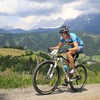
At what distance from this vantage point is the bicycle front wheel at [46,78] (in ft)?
33.3

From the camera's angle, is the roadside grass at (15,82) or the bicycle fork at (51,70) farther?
the roadside grass at (15,82)

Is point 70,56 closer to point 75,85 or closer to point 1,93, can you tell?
point 75,85

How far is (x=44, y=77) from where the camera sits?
10.7 meters

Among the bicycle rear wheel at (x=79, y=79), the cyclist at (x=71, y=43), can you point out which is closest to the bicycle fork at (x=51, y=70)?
the cyclist at (x=71, y=43)

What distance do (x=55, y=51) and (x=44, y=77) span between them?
44.4 inches

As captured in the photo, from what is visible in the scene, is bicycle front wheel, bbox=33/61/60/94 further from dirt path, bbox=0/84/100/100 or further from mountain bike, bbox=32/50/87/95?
dirt path, bbox=0/84/100/100

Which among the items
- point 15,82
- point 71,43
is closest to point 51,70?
point 71,43

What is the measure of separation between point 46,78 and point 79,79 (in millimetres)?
1916

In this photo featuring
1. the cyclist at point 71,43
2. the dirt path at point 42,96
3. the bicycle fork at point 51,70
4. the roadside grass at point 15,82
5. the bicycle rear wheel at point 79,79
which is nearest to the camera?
the dirt path at point 42,96

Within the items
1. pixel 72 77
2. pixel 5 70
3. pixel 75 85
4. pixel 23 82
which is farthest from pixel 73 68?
pixel 5 70

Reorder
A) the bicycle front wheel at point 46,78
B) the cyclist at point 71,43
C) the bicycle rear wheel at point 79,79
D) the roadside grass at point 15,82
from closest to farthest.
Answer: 1. the bicycle front wheel at point 46,78
2. the cyclist at point 71,43
3. the bicycle rear wheel at point 79,79
4. the roadside grass at point 15,82

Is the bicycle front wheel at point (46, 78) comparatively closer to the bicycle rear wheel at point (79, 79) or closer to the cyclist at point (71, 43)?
the cyclist at point (71, 43)

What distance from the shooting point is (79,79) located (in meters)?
11.8

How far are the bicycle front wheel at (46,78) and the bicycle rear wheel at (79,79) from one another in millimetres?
886
